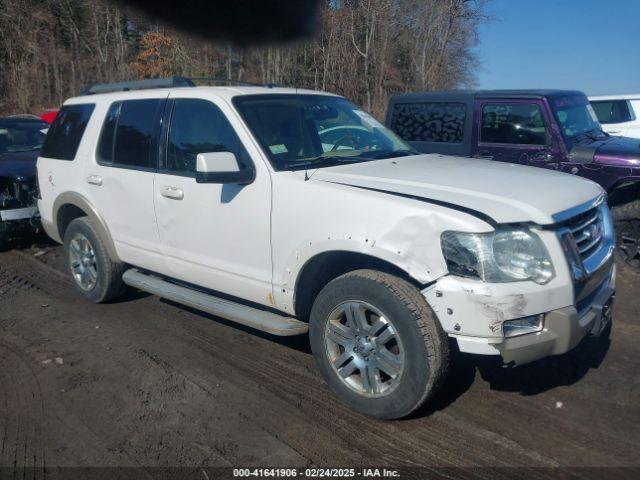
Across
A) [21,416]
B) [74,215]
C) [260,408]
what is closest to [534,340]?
[260,408]

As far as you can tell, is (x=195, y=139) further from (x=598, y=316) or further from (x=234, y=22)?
(x=234, y=22)

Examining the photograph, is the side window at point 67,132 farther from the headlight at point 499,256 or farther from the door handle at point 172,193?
the headlight at point 499,256

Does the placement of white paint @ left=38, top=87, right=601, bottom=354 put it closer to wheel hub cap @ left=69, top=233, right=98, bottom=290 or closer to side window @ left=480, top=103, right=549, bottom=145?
wheel hub cap @ left=69, top=233, right=98, bottom=290

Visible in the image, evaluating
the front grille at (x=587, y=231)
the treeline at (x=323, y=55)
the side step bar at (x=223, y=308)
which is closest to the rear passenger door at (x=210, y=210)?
A: the side step bar at (x=223, y=308)

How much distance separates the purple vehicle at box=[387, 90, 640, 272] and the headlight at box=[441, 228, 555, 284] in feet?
13.0

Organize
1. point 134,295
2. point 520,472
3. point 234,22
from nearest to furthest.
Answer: point 520,472 → point 134,295 → point 234,22

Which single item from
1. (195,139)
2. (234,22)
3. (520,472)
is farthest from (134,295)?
(234,22)

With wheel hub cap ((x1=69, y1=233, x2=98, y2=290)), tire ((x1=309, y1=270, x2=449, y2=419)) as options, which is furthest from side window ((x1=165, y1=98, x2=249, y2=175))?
wheel hub cap ((x1=69, y1=233, x2=98, y2=290))

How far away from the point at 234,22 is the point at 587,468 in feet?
70.6

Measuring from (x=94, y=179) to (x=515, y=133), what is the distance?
189 inches

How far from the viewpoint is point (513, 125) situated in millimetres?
6969

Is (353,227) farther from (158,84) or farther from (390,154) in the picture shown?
(158,84)

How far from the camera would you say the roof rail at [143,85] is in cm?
483

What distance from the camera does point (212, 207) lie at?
13.5 feet
